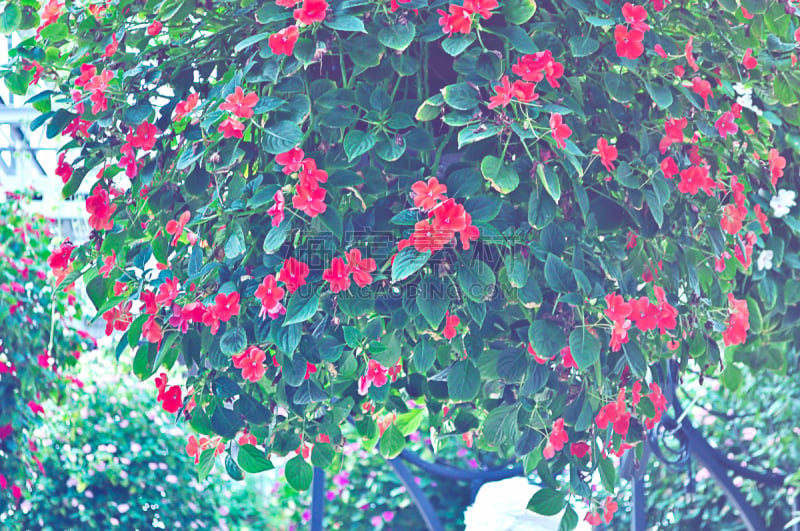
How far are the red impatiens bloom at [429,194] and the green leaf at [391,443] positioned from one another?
55 cm

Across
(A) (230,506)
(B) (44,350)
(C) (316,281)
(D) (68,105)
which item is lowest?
(A) (230,506)

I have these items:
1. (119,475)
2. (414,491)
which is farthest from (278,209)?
(119,475)

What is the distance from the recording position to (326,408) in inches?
51.8

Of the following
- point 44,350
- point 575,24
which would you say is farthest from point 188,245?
point 44,350

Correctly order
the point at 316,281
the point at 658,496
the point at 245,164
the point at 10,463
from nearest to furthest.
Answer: the point at 316,281 → the point at 245,164 → the point at 10,463 → the point at 658,496

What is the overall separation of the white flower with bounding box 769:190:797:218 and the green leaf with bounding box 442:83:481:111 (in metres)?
0.69

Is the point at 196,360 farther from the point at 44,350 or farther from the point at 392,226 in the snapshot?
the point at 44,350

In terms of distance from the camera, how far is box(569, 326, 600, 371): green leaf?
1.07 meters

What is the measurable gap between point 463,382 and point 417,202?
0.93 feet

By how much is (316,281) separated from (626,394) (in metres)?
0.48

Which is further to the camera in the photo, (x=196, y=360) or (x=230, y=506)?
(x=230, y=506)

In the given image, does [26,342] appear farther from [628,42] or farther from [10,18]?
[628,42]

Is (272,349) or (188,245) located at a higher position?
(188,245)

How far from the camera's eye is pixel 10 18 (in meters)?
1.43
